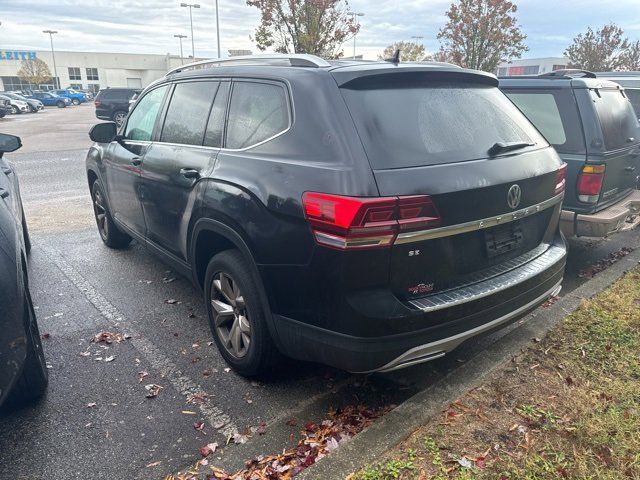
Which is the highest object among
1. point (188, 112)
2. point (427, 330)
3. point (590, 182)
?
point (188, 112)

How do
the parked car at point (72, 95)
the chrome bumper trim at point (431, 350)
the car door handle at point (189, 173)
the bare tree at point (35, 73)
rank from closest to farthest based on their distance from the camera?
the chrome bumper trim at point (431, 350), the car door handle at point (189, 173), the parked car at point (72, 95), the bare tree at point (35, 73)

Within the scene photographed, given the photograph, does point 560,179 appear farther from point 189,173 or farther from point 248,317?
point 189,173

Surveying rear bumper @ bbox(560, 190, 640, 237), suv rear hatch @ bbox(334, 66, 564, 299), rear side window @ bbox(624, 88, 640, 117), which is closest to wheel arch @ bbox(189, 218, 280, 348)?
suv rear hatch @ bbox(334, 66, 564, 299)

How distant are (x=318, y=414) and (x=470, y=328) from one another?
1019 millimetres

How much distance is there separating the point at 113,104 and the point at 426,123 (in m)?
25.6

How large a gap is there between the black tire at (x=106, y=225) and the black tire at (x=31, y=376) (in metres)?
2.76

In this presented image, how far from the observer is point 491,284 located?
2.75 metres

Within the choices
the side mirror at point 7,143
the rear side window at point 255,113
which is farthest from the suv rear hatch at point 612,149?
the side mirror at point 7,143

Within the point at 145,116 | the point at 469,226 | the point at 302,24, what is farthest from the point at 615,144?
the point at 302,24

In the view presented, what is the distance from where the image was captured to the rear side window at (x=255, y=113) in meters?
2.87

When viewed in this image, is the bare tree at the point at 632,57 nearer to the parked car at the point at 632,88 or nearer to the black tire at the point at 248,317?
the parked car at the point at 632,88

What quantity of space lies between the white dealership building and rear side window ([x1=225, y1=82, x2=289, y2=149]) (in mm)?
92135

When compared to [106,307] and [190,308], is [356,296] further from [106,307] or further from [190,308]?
[106,307]

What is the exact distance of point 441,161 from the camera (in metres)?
2.57
